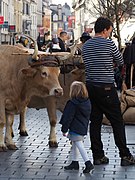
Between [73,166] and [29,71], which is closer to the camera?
[73,166]

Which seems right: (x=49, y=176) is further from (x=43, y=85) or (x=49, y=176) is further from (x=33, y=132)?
(x=33, y=132)

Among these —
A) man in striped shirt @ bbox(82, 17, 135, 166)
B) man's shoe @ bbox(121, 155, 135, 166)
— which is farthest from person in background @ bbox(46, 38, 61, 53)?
man's shoe @ bbox(121, 155, 135, 166)

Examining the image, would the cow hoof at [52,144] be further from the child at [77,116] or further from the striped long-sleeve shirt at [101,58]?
the striped long-sleeve shirt at [101,58]

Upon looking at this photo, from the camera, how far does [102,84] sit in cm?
908

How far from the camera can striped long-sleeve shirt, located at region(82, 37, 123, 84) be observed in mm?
9008

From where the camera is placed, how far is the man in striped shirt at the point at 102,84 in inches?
356

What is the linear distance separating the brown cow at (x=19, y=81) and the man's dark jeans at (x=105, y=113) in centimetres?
91

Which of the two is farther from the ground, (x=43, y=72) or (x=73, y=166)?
(x=43, y=72)

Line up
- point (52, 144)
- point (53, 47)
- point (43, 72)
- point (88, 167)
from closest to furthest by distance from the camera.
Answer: point (88, 167) → point (43, 72) → point (52, 144) → point (53, 47)

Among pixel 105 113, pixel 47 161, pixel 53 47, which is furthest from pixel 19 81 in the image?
pixel 53 47

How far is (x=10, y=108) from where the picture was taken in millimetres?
10500

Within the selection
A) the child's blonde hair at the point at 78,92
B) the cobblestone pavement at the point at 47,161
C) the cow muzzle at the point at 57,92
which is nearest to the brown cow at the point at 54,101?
the cobblestone pavement at the point at 47,161

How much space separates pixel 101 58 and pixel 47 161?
1.76 m

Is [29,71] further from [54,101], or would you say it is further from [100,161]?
[100,161]
